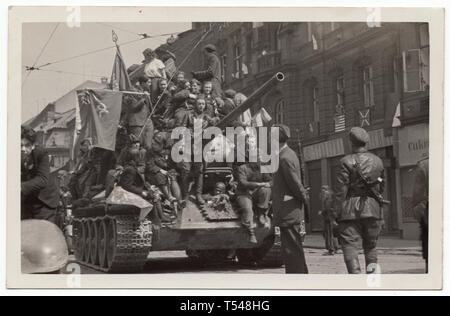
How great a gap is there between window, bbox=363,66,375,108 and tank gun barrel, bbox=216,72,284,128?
1.04 m

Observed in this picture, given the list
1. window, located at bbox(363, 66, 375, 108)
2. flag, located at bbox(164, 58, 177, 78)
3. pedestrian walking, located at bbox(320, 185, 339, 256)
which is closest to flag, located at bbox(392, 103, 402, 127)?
window, located at bbox(363, 66, 375, 108)

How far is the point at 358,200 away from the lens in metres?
9.48

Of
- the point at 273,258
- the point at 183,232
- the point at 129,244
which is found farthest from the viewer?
the point at 273,258

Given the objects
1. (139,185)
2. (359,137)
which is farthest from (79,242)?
(359,137)

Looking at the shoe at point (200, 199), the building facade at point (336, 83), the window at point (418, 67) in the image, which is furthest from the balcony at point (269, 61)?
the shoe at point (200, 199)

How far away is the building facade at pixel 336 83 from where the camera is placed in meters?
10.2

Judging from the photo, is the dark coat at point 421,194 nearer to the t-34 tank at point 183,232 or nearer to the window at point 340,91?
the window at point 340,91

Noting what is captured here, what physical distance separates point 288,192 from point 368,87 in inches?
78.0

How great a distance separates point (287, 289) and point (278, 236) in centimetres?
170

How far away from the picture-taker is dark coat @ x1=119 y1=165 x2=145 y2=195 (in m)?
10.8

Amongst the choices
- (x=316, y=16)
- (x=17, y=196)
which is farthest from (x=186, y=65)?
(x=17, y=196)

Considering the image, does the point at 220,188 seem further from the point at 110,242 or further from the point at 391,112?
the point at 391,112
